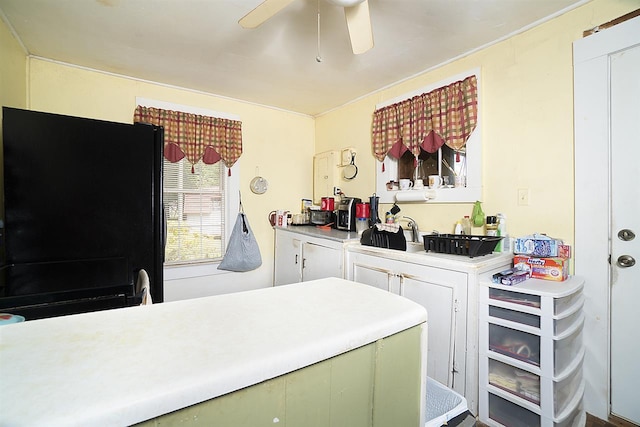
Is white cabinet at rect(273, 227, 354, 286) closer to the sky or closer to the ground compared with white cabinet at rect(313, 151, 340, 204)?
closer to the ground

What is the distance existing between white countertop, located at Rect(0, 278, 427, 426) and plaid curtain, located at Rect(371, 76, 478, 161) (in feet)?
6.28

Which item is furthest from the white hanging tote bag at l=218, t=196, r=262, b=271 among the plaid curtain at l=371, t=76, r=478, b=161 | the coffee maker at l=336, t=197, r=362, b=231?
the plaid curtain at l=371, t=76, r=478, b=161

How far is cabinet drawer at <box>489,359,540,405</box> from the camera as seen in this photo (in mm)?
1449

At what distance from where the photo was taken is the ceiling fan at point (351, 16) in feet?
4.60

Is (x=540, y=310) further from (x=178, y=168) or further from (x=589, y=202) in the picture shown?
(x=178, y=168)

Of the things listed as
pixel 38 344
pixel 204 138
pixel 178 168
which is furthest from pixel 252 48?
pixel 38 344

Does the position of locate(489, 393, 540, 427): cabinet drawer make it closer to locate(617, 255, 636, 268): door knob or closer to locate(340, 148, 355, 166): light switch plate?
locate(617, 255, 636, 268): door knob

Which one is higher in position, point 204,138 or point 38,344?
point 204,138

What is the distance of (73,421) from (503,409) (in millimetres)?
1937

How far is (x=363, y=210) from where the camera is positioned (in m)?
2.72

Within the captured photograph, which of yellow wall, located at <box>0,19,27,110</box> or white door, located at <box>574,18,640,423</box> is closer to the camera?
white door, located at <box>574,18,640,423</box>

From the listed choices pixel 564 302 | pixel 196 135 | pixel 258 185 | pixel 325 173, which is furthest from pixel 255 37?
pixel 564 302

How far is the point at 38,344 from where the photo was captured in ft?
1.53

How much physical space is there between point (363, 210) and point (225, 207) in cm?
153
